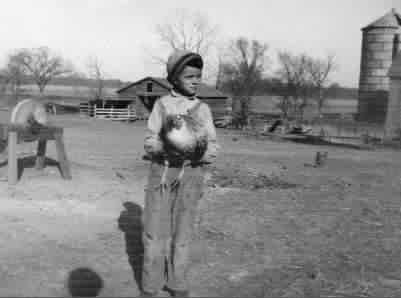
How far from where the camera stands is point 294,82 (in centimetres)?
5447

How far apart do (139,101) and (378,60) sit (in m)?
21.2

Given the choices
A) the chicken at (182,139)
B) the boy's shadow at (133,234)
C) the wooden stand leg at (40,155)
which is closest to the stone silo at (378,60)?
the wooden stand leg at (40,155)

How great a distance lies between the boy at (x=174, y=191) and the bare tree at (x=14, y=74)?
58.6 meters

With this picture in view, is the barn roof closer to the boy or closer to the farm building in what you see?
the farm building

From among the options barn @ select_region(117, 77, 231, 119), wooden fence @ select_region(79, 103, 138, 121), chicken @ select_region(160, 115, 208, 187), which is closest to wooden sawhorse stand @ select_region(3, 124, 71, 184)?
chicken @ select_region(160, 115, 208, 187)

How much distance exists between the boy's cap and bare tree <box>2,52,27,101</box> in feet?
192

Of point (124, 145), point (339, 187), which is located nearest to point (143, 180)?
point (339, 187)

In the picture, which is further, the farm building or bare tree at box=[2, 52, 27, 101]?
bare tree at box=[2, 52, 27, 101]

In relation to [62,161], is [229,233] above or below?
below

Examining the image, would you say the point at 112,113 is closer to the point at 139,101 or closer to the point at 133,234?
the point at 139,101

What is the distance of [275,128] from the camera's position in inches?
1294

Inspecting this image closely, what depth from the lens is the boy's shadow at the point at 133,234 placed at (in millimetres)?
4559

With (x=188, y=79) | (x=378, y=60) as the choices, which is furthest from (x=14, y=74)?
(x=188, y=79)

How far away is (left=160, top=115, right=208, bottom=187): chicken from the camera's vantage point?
3.30 metres
